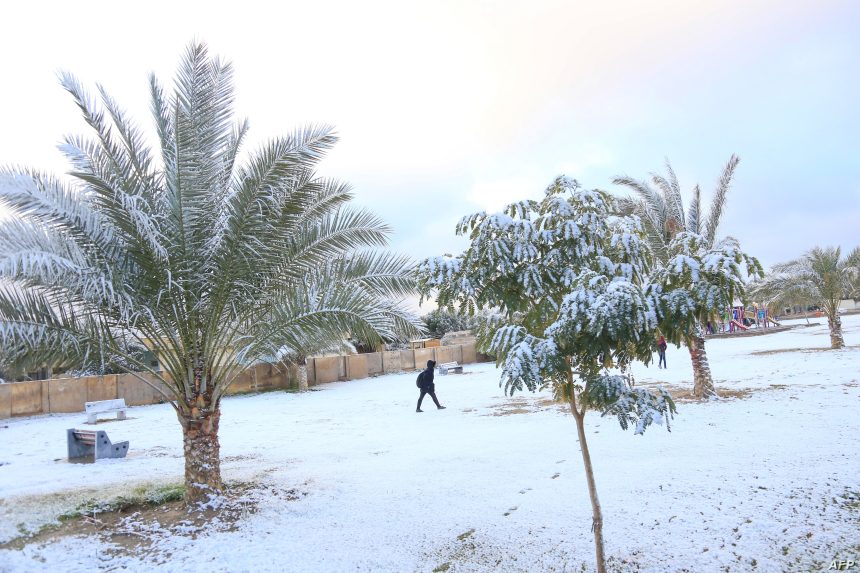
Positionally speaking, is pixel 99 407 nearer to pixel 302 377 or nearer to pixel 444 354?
pixel 302 377

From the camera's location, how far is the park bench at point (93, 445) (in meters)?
9.39

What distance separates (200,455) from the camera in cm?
631

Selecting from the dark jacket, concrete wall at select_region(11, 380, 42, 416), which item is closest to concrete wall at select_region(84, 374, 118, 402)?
concrete wall at select_region(11, 380, 42, 416)

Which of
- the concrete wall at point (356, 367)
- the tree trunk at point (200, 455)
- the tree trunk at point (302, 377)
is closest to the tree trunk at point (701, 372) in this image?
the tree trunk at point (200, 455)

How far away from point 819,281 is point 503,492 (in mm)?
20930

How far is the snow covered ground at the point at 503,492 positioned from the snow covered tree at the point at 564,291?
1.25m

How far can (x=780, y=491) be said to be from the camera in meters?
5.59

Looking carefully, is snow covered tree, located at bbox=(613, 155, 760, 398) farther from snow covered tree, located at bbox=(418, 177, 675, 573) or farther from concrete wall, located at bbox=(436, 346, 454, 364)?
concrete wall, located at bbox=(436, 346, 454, 364)

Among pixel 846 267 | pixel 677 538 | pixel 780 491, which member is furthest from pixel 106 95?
pixel 846 267

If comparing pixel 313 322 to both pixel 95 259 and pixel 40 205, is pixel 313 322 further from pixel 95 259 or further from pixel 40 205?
pixel 40 205

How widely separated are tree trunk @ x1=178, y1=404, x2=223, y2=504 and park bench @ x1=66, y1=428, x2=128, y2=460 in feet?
13.4

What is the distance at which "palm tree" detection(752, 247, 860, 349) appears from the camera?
21125 millimetres

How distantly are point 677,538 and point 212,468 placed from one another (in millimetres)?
4837

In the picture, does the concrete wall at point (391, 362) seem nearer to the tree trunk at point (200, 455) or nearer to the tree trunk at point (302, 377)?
the tree trunk at point (302, 377)
